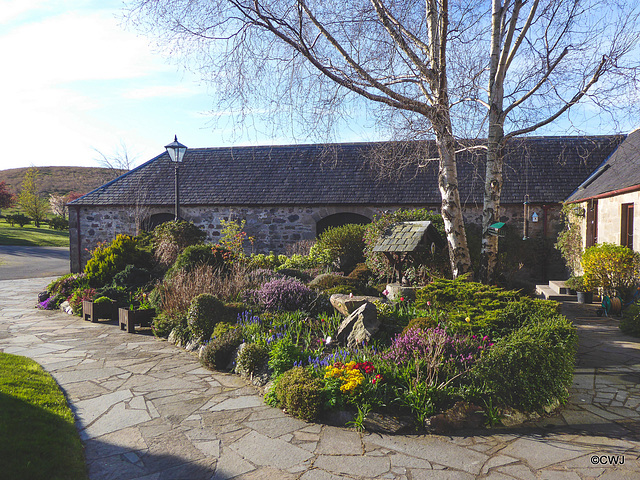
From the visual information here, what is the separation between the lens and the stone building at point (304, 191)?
14547 mm

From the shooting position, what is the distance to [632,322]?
24.2ft

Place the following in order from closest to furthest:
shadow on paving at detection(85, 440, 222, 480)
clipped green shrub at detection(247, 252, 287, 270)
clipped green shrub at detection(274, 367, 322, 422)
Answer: shadow on paving at detection(85, 440, 222, 480)
clipped green shrub at detection(274, 367, 322, 422)
clipped green shrub at detection(247, 252, 287, 270)

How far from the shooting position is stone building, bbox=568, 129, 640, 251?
956 cm

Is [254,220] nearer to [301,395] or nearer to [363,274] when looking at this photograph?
[363,274]

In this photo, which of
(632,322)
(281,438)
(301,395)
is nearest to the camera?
(281,438)

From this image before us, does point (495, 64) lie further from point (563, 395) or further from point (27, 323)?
point (27, 323)

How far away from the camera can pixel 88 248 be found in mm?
16922

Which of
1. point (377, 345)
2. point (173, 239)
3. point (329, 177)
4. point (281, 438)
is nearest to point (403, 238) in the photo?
point (377, 345)

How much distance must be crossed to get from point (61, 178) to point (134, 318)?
7110 centimetres

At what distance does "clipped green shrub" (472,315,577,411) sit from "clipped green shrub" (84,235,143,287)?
29.7 ft

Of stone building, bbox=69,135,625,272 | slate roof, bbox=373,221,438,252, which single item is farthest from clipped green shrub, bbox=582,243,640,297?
slate roof, bbox=373,221,438,252

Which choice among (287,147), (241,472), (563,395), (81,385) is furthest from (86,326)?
(287,147)

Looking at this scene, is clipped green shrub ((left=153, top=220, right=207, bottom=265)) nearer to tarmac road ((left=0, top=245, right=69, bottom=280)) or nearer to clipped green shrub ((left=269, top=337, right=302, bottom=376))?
clipped green shrub ((left=269, top=337, right=302, bottom=376))

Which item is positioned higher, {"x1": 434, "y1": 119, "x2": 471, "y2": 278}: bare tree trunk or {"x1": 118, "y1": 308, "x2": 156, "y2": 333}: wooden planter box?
{"x1": 434, "y1": 119, "x2": 471, "y2": 278}: bare tree trunk
